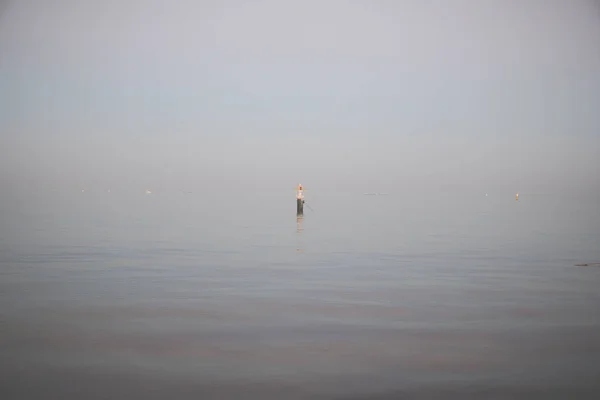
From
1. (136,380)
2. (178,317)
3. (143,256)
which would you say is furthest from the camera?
(143,256)

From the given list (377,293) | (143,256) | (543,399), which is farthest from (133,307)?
(143,256)

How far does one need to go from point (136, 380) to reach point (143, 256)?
15431 millimetres

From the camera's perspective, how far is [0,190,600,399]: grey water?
887 cm

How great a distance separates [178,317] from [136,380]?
4099 millimetres

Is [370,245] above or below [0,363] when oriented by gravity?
above

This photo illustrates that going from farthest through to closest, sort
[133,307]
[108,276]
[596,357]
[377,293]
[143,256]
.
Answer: [143,256] → [108,276] → [377,293] → [133,307] → [596,357]

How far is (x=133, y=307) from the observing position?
14055mm

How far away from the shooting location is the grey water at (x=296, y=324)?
887 centimetres

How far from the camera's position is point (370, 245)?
2897 centimetres

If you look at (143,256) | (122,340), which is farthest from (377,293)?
(143,256)

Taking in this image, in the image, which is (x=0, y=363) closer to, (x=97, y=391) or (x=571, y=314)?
(x=97, y=391)

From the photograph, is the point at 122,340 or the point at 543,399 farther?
the point at 122,340

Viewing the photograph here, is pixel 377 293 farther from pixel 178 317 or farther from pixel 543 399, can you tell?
pixel 543 399

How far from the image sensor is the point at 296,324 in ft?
40.6
